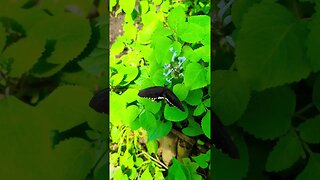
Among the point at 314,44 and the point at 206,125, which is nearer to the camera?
the point at 314,44

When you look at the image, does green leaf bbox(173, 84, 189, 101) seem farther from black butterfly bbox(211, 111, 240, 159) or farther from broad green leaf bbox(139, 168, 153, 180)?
broad green leaf bbox(139, 168, 153, 180)

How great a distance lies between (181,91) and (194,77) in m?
0.04

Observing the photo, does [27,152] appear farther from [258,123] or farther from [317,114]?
[317,114]

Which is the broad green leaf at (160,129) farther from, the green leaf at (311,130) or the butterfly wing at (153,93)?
the green leaf at (311,130)

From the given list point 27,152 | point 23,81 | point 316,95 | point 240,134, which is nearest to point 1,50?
point 23,81

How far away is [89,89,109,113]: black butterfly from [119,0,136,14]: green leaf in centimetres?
17

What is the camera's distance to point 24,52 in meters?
0.95

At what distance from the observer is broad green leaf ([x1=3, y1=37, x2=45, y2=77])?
3.12 feet

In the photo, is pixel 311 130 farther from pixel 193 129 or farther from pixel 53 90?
pixel 53 90

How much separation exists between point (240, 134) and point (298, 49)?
0.66 feet

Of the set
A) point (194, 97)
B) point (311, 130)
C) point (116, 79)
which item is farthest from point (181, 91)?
point (311, 130)

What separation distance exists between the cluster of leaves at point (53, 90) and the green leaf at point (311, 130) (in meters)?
0.38

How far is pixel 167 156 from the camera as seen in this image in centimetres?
99

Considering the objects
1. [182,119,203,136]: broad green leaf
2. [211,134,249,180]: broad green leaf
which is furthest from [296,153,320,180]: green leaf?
[182,119,203,136]: broad green leaf
